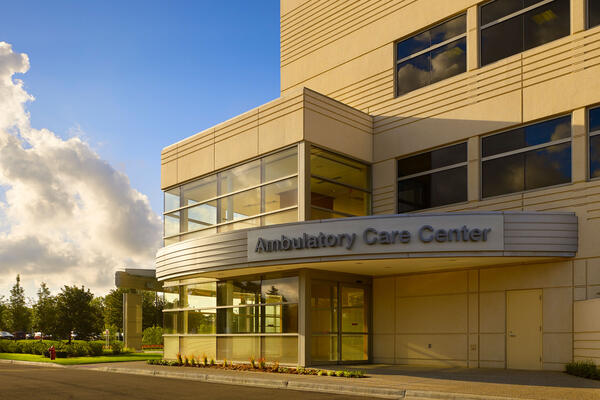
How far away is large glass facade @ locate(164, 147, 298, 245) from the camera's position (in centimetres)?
2152

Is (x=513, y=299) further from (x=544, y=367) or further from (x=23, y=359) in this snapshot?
(x=23, y=359)

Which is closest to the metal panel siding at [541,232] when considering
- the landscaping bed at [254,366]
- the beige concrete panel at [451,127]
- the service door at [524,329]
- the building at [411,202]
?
the building at [411,202]

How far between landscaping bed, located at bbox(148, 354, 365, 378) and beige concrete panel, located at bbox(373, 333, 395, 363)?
3.85m

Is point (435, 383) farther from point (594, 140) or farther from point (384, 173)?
point (384, 173)

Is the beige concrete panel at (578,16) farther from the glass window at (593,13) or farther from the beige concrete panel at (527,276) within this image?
the beige concrete panel at (527,276)

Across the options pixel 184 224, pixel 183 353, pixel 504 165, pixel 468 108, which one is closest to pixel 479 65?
pixel 468 108

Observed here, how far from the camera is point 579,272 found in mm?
17641

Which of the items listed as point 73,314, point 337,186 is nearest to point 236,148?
point 337,186

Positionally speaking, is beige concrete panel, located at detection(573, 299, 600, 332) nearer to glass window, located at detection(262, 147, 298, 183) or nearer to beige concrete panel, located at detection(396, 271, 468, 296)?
beige concrete panel, located at detection(396, 271, 468, 296)

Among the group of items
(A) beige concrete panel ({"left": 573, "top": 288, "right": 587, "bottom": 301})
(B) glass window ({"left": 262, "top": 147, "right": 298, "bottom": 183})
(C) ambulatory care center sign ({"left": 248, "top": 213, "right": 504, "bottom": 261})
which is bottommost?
(A) beige concrete panel ({"left": 573, "top": 288, "right": 587, "bottom": 301})

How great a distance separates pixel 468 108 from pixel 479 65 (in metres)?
1.46

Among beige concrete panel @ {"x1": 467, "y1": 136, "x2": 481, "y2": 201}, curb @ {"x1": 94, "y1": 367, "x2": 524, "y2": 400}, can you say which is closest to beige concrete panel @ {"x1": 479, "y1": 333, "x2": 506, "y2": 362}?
beige concrete panel @ {"x1": 467, "y1": 136, "x2": 481, "y2": 201}

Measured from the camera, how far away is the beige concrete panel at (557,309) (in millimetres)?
17703

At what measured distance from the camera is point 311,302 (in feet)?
68.1
